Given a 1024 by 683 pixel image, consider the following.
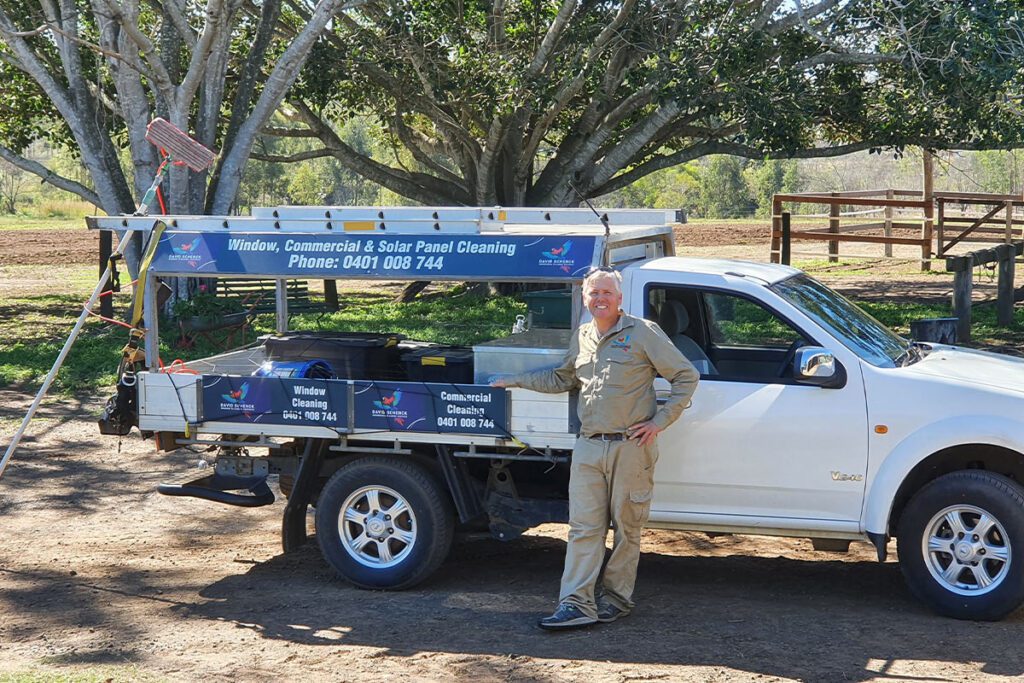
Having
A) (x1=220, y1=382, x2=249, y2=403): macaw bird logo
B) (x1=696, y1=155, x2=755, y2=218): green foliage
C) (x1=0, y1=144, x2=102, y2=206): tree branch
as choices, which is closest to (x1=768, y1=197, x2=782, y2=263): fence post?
(x1=0, y1=144, x2=102, y2=206): tree branch

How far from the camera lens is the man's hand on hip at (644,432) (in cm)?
620

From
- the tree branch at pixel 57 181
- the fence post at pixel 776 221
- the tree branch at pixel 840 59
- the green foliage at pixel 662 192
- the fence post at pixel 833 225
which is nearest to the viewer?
the tree branch at pixel 840 59

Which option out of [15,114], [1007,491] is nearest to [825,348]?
[1007,491]

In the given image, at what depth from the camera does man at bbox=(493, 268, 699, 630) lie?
20.4 feet

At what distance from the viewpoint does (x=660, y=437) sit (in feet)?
21.9

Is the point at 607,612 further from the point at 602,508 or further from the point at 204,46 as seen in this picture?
the point at 204,46

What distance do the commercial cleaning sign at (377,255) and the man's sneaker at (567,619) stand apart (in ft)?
5.43

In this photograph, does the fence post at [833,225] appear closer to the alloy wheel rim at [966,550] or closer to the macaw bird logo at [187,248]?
the alloy wheel rim at [966,550]

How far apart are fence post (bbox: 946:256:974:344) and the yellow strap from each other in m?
10.4

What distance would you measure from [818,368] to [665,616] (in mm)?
1456

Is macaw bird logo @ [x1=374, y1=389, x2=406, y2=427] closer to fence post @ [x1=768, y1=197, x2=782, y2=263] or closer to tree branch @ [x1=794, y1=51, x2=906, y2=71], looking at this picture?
tree branch @ [x1=794, y1=51, x2=906, y2=71]

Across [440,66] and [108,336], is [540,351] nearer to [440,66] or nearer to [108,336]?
[108,336]

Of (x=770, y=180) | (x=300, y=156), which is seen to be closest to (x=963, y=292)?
(x=300, y=156)

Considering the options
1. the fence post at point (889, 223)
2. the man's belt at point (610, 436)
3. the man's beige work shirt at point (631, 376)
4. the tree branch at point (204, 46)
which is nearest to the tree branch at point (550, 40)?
the tree branch at point (204, 46)
